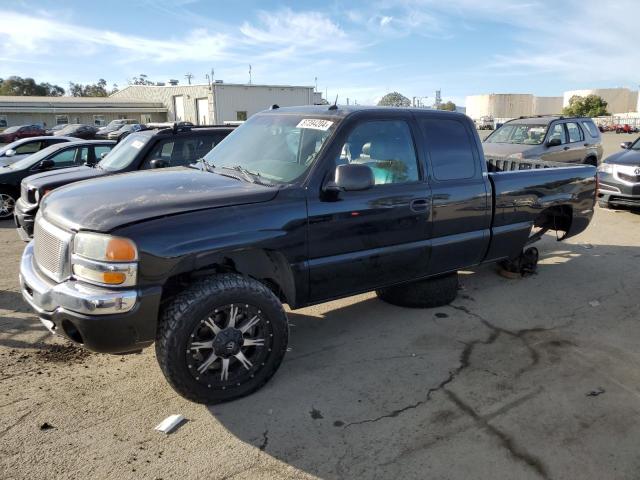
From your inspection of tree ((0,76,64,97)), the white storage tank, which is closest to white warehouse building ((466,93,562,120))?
the white storage tank

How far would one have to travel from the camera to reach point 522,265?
596 cm

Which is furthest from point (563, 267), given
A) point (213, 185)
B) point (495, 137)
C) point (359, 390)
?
point (495, 137)

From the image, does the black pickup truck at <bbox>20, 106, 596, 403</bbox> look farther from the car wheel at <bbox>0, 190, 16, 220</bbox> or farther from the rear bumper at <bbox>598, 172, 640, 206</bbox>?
the car wheel at <bbox>0, 190, 16, 220</bbox>

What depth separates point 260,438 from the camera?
298 centimetres

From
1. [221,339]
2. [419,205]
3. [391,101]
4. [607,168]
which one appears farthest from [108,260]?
[607,168]

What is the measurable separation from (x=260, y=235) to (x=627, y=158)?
906 centimetres

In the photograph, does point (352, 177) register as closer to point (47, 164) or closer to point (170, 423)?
point (170, 423)

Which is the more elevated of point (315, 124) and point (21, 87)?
point (21, 87)

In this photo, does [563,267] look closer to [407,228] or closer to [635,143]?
[407,228]

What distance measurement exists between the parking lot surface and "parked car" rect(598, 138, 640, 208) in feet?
17.6

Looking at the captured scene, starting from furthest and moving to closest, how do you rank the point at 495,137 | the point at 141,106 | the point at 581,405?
the point at 141,106, the point at 495,137, the point at 581,405

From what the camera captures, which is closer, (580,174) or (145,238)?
(145,238)

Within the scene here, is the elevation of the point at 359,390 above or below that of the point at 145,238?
below

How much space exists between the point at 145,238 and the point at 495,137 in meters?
11.1
